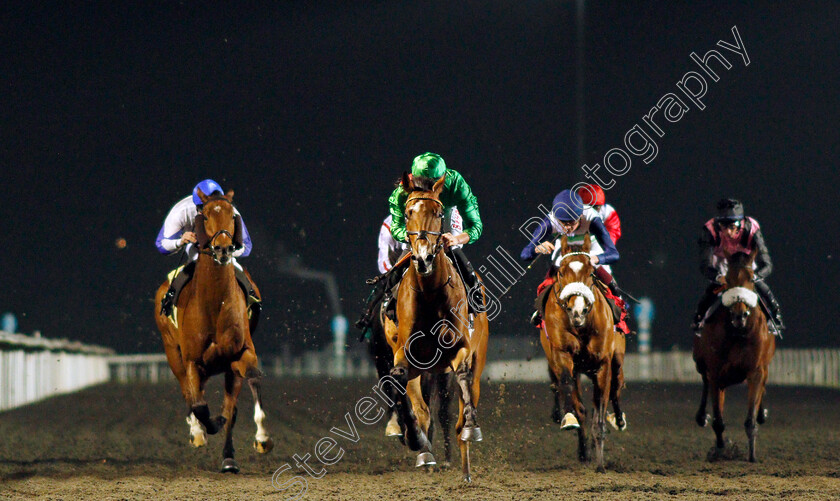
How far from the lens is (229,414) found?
868 cm

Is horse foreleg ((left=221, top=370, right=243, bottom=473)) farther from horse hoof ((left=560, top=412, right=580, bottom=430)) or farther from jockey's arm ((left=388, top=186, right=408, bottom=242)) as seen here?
horse hoof ((left=560, top=412, right=580, bottom=430))

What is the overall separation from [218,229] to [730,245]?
5.10m

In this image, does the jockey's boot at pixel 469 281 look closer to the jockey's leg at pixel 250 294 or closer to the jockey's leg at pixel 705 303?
the jockey's leg at pixel 250 294

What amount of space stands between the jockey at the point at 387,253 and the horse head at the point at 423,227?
4.09ft

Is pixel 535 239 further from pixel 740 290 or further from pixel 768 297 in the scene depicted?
pixel 768 297

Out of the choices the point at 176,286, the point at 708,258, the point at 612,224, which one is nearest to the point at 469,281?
the point at 176,286

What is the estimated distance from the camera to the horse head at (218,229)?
8.12m

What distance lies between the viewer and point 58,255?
161 ft

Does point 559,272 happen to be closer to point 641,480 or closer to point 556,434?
point 641,480

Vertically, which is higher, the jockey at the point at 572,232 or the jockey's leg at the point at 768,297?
the jockey at the point at 572,232

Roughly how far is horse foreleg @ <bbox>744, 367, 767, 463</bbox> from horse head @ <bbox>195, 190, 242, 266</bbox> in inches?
200

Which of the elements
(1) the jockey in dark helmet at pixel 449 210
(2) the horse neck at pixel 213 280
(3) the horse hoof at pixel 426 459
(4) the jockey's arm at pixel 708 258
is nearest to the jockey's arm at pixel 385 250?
(1) the jockey in dark helmet at pixel 449 210

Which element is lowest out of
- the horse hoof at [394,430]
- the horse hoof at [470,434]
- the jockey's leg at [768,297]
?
the horse hoof at [394,430]

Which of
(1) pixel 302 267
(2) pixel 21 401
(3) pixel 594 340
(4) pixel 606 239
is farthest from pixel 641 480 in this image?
(1) pixel 302 267
